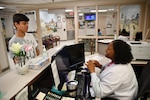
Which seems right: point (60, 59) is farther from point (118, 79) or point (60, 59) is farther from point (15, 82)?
point (118, 79)

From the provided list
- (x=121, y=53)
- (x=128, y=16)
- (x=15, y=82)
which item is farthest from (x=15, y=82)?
(x=128, y=16)

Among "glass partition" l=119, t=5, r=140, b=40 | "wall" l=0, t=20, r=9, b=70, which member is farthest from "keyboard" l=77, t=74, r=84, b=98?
"wall" l=0, t=20, r=9, b=70

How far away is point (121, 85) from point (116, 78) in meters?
0.10

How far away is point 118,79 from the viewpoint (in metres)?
1.24

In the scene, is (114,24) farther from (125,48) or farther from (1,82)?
(1,82)

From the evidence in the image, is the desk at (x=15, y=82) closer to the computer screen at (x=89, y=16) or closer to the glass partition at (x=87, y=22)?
the glass partition at (x=87, y=22)

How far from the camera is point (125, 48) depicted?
1.37 meters

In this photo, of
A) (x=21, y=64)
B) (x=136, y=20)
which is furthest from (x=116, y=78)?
(x=136, y=20)

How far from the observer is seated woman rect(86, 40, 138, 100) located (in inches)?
49.2

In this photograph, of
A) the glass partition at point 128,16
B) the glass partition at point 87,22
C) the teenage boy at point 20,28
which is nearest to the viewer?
the teenage boy at point 20,28

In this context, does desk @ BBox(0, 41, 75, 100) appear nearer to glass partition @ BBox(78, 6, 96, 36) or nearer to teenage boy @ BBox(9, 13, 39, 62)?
teenage boy @ BBox(9, 13, 39, 62)

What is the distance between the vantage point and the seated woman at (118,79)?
1.25 m

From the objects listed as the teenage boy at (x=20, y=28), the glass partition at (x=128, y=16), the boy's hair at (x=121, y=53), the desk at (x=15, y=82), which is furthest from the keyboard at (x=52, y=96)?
the glass partition at (x=128, y=16)

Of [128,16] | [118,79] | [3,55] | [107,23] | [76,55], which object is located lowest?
[3,55]
